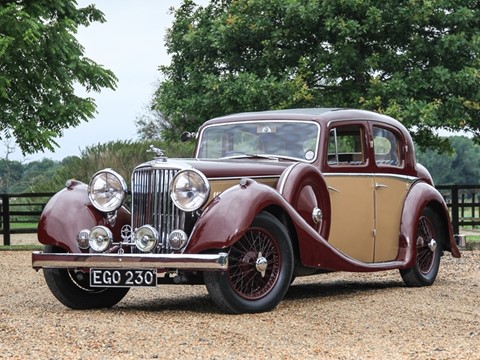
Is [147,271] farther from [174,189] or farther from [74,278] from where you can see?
[74,278]

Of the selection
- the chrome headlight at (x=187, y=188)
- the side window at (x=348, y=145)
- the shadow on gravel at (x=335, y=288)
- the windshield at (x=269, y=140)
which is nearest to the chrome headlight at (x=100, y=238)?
the chrome headlight at (x=187, y=188)

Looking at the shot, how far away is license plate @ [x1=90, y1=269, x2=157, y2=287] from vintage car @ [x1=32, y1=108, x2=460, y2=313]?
11 millimetres

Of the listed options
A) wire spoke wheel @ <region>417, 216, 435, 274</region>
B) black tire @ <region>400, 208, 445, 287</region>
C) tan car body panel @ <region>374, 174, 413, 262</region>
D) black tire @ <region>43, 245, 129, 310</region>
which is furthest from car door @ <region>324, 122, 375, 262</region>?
black tire @ <region>43, 245, 129, 310</region>

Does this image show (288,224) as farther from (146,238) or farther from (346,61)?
(346,61)

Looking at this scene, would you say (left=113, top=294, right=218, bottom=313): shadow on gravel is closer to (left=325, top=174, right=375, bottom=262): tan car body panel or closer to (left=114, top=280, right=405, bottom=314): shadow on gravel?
(left=114, top=280, right=405, bottom=314): shadow on gravel

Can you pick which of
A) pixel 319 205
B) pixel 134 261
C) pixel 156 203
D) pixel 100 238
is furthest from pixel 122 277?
pixel 319 205

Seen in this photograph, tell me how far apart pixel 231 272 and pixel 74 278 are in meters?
1.65

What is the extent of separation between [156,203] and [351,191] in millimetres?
2328

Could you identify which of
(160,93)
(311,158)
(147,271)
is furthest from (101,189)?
(160,93)

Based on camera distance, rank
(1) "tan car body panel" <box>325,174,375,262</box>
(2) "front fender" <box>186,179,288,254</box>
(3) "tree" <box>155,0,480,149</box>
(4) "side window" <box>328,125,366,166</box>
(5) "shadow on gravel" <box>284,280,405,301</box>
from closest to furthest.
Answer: (2) "front fender" <box>186,179,288,254</box>, (1) "tan car body panel" <box>325,174,375,262</box>, (4) "side window" <box>328,125,366,166</box>, (5) "shadow on gravel" <box>284,280,405,301</box>, (3) "tree" <box>155,0,480,149</box>

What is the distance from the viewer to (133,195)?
27.9ft

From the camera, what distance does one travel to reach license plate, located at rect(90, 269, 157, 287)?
7.94m

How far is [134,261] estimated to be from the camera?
Answer: 7898 mm

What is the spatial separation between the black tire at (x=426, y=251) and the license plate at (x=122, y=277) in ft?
12.4
